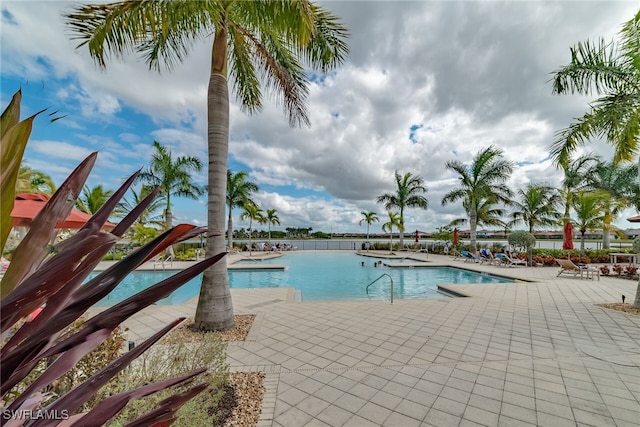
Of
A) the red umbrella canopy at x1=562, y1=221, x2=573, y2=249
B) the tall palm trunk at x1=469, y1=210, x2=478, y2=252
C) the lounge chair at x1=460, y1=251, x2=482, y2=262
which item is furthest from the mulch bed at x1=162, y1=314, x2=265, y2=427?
the tall palm trunk at x1=469, y1=210, x2=478, y2=252

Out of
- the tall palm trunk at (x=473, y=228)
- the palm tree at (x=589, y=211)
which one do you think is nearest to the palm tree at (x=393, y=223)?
the tall palm trunk at (x=473, y=228)

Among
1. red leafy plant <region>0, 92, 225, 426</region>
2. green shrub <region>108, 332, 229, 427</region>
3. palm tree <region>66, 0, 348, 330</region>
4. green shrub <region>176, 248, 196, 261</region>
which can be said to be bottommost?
green shrub <region>176, 248, 196, 261</region>

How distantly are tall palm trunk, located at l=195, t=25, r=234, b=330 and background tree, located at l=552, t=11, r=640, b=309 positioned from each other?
27.5 ft

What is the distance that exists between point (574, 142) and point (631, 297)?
15.9 feet

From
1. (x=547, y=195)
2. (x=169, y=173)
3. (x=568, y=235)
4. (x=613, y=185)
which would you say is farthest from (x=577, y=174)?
(x=169, y=173)

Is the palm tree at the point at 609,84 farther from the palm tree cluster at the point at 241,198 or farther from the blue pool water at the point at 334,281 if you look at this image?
the palm tree cluster at the point at 241,198

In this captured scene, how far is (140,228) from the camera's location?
532 inches

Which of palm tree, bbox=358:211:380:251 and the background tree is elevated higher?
the background tree

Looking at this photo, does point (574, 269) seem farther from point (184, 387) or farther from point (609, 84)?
point (184, 387)

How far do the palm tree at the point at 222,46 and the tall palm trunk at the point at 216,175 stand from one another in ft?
0.06

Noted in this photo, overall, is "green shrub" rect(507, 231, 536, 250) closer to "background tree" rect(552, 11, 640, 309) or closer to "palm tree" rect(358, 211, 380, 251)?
"background tree" rect(552, 11, 640, 309)

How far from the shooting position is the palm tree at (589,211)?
656 inches

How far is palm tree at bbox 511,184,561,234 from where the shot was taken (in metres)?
21.0

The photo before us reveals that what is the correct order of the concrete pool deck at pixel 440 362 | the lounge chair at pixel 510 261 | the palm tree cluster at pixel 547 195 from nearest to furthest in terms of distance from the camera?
the concrete pool deck at pixel 440 362 → the lounge chair at pixel 510 261 → the palm tree cluster at pixel 547 195
